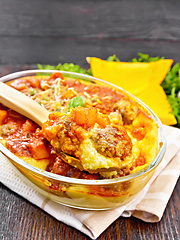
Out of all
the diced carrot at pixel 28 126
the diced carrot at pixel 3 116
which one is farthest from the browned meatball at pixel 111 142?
the diced carrot at pixel 3 116

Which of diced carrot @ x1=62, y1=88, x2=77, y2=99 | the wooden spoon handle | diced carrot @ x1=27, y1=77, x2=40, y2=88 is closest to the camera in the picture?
the wooden spoon handle

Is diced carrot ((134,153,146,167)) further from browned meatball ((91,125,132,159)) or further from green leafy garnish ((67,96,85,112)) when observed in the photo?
green leafy garnish ((67,96,85,112))

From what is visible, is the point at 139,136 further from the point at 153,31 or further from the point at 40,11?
the point at 40,11

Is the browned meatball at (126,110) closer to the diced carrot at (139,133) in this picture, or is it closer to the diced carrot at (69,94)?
the diced carrot at (139,133)

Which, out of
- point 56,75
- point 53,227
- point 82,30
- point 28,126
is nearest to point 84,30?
point 82,30

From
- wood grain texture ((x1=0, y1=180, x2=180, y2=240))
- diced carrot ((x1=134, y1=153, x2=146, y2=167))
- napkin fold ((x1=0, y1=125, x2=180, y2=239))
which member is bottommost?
wood grain texture ((x1=0, y1=180, x2=180, y2=240))

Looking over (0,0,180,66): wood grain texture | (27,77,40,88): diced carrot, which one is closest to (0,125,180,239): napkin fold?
(27,77,40,88): diced carrot

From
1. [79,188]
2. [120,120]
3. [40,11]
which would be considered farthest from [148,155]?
[40,11]
